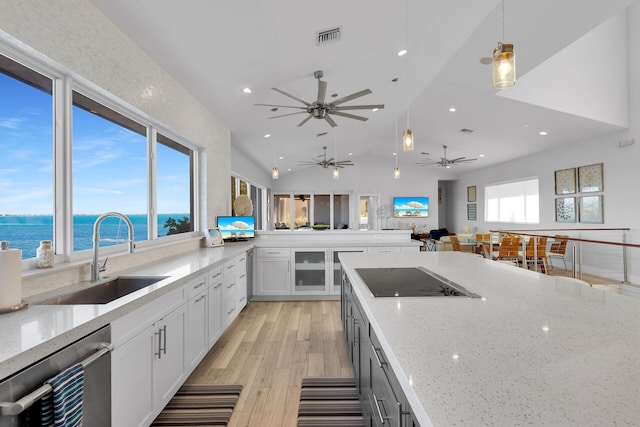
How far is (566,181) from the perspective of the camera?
6.81m

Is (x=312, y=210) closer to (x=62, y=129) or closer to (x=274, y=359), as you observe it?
(x=274, y=359)

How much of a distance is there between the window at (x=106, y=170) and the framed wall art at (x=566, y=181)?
808 centimetres

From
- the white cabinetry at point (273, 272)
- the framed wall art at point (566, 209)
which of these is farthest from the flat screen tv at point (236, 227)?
the framed wall art at point (566, 209)

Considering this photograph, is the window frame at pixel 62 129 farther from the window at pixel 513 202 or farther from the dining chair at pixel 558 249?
the window at pixel 513 202

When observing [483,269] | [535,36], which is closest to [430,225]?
[535,36]

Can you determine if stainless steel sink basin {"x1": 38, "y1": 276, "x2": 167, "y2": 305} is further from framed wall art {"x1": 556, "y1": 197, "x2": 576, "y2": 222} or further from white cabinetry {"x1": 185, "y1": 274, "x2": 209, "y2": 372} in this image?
framed wall art {"x1": 556, "y1": 197, "x2": 576, "y2": 222}

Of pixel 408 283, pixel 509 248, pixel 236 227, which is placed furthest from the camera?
pixel 509 248

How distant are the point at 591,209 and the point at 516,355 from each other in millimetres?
7333

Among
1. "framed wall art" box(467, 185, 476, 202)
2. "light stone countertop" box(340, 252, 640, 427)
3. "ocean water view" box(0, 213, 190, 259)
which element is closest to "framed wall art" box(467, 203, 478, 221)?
"framed wall art" box(467, 185, 476, 202)

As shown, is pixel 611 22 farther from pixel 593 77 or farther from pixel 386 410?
pixel 386 410

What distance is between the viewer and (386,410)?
1.09 meters

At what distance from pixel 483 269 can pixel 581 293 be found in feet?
2.14

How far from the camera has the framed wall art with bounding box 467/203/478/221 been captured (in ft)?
35.5

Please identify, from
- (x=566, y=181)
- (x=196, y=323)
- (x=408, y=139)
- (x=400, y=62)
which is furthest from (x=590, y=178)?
(x=196, y=323)
